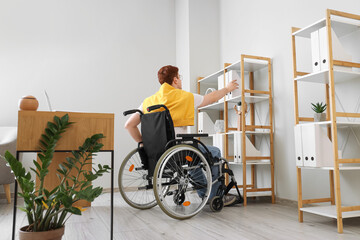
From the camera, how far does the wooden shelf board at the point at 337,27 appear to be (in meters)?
2.11

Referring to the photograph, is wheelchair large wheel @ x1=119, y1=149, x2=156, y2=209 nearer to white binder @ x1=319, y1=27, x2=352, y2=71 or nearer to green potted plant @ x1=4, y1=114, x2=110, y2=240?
green potted plant @ x1=4, y1=114, x2=110, y2=240

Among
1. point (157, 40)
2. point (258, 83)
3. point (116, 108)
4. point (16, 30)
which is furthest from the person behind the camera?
point (157, 40)

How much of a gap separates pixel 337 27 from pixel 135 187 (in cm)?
292

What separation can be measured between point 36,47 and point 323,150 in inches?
132

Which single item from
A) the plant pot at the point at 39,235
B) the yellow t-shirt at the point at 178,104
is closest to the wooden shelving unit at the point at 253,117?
the yellow t-shirt at the point at 178,104

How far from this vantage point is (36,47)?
379 cm

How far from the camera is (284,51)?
297 centimetres

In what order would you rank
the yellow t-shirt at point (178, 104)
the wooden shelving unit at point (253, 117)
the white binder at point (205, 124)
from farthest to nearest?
the white binder at point (205, 124)
the wooden shelving unit at point (253, 117)
the yellow t-shirt at point (178, 104)

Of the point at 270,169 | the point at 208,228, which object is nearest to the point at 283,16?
the point at 270,169

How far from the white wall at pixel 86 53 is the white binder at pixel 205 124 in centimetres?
93

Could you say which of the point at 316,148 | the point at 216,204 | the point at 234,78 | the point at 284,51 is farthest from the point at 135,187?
the point at 316,148

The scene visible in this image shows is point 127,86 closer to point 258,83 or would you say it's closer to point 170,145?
point 258,83

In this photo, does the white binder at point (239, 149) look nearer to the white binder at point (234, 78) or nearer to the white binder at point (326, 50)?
the white binder at point (234, 78)

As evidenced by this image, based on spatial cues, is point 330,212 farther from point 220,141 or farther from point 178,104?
point 220,141
